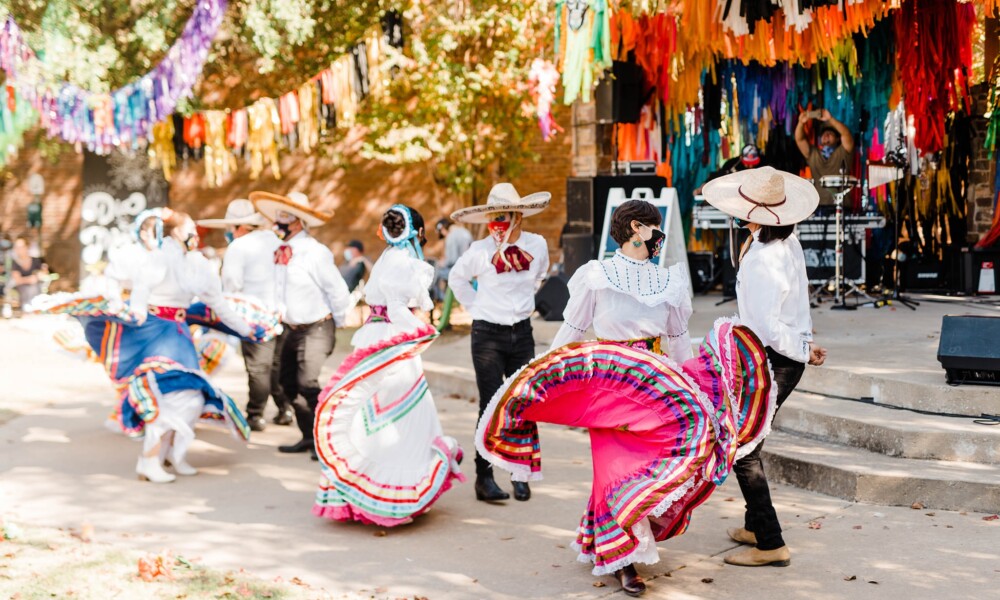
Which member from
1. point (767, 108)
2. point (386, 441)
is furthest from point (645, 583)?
point (767, 108)

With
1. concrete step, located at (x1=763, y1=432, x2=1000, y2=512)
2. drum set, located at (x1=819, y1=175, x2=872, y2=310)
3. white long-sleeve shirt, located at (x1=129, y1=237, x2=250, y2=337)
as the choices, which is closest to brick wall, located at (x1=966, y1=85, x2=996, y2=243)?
drum set, located at (x1=819, y1=175, x2=872, y2=310)

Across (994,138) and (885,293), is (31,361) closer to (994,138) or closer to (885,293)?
(885,293)

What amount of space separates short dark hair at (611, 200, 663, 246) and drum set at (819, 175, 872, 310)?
6256mm

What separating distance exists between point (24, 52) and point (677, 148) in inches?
301

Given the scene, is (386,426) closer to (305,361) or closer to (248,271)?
(305,361)

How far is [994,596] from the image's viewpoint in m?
4.77

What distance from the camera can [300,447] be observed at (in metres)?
8.27

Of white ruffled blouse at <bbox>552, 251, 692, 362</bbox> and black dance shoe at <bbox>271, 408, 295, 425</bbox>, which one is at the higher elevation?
white ruffled blouse at <bbox>552, 251, 692, 362</bbox>

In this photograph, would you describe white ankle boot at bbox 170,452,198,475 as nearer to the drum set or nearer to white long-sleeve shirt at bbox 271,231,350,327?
white long-sleeve shirt at bbox 271,231,350,327

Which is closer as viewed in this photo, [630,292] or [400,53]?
[630,292]

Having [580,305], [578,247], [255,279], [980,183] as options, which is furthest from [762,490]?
[980,183]

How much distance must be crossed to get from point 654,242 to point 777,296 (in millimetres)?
611

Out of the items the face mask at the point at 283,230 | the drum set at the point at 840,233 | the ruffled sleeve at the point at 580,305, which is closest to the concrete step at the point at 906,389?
the ruffled sleeve at the point at 580,305

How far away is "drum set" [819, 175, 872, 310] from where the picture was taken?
11.0 meters
